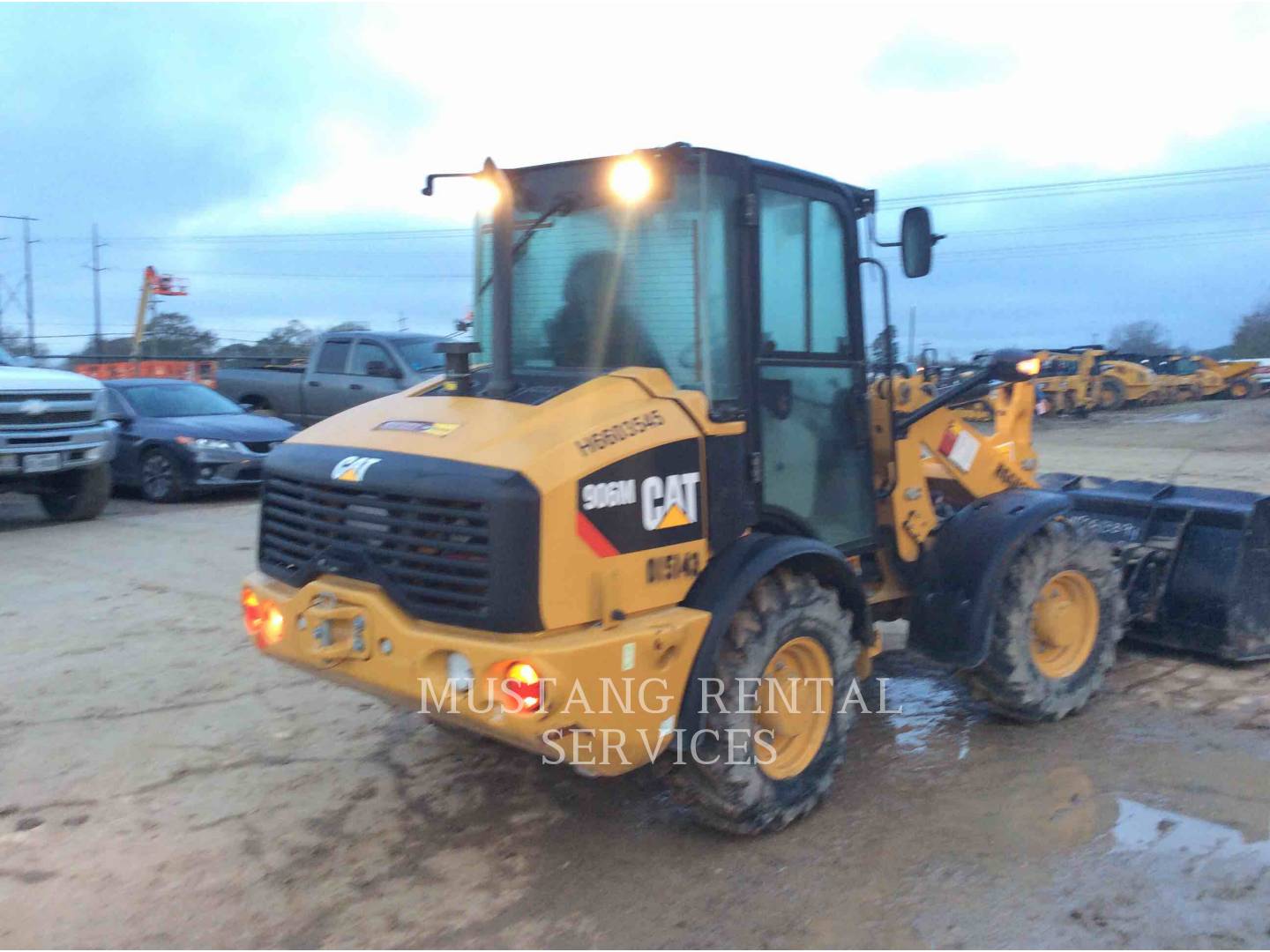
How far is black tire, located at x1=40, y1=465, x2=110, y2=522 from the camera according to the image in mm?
10539

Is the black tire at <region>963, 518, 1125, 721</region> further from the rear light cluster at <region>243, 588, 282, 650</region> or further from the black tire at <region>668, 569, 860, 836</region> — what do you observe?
the rear light cluster at <region>243, 588, 282, 650</region>

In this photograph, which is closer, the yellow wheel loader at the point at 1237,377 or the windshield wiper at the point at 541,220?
the windshield wiper at the point at 541,220

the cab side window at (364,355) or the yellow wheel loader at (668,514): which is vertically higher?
the cab side window at (364,355)

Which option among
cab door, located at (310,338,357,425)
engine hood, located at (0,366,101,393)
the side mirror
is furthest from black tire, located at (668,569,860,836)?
cab door, located at (310,338,357,425)

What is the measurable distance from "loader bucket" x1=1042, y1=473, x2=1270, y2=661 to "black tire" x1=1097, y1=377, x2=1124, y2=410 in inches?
1045

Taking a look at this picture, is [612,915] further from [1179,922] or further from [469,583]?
[1179,922]

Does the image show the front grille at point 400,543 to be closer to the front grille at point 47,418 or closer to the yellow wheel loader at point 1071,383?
the front grille at point 47,418

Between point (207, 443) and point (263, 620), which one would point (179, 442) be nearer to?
point (207, 443)

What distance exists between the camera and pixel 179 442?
11.9 metres

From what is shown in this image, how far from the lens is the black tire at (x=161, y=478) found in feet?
39.0

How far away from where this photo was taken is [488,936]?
3248 mm

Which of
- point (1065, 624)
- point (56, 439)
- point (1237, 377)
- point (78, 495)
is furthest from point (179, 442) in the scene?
point (1237, 377)

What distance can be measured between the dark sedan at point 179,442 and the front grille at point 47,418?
1609 mm

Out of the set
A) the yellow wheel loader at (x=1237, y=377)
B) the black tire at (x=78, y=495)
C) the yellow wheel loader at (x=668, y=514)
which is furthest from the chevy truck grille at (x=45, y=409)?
the yellow wheel loader at (x=1237, y=377)
